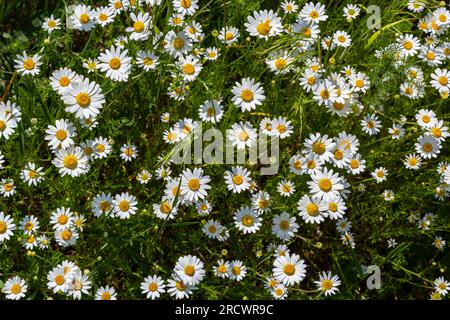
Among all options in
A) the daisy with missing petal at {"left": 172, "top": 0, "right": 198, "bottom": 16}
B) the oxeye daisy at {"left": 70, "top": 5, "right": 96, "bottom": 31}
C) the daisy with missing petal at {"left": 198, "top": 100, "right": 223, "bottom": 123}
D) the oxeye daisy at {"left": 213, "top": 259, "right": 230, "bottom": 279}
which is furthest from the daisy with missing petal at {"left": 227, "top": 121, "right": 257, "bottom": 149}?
the oxeye daisy at {"left": 70, "top": 5, "right": 96, "bottom": 31}

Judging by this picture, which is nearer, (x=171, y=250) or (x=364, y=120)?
(x=171, y=250)

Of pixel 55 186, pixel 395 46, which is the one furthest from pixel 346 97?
pixel 55 186

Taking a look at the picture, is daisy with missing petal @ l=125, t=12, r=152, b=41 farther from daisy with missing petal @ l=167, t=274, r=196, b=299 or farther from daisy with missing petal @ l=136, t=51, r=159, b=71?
daisy with missing petal @ l=167, t=274, r=196, b=299

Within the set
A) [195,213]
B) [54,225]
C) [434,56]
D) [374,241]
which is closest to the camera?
[54,225]

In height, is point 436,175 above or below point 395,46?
below

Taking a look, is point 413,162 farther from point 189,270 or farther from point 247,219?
point 189,270

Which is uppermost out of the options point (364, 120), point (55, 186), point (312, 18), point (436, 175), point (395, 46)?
point (312, 18)

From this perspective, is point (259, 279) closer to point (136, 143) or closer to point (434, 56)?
point (136, 143)
